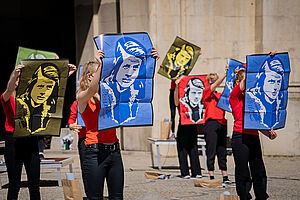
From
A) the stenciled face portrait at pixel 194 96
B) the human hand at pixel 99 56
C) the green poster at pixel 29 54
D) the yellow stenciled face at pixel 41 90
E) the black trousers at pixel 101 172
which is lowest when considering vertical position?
the black trousers at pixel 101 172

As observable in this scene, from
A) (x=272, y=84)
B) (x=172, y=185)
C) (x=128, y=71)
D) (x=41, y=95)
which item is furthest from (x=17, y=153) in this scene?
(x=172, y=185)

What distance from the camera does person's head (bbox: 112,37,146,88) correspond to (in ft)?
18.5

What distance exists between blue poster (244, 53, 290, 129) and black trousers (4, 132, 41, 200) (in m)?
2.65

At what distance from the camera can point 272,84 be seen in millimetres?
7074

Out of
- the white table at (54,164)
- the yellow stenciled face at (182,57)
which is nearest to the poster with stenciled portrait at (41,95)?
the white table at (54,164)

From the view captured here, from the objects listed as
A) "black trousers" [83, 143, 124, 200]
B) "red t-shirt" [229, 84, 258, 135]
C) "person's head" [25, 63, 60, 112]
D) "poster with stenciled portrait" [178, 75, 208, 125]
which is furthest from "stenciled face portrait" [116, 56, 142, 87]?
"poster with stenciled portrait" [178, 75, 208, 125]

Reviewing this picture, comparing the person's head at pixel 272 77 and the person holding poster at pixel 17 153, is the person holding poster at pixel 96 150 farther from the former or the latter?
the person's head at pixel 272 77

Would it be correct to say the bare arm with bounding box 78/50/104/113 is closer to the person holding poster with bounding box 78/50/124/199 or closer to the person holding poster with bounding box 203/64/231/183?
the person holding poster with bounding box 78/50/124/199

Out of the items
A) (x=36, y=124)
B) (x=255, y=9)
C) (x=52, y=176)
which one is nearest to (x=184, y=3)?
(x=255, y=9)

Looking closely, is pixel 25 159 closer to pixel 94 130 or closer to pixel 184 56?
pixel 94 130

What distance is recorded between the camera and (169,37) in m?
14.8

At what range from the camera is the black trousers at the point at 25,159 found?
6504mm

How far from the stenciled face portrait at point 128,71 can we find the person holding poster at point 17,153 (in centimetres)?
149

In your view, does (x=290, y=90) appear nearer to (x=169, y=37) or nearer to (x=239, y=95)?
(x=169, y=37)
